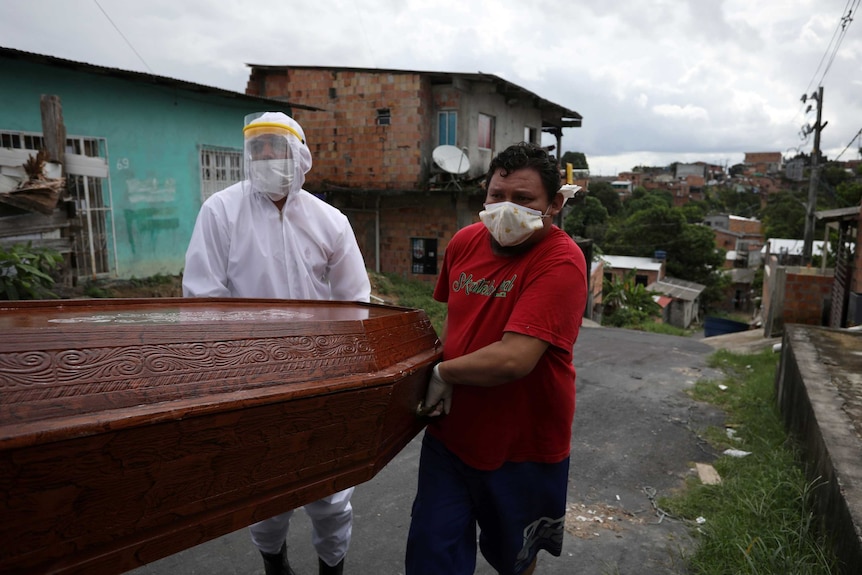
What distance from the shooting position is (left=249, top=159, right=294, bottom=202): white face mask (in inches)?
88.1

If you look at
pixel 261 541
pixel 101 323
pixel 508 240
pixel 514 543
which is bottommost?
pixel 261 541

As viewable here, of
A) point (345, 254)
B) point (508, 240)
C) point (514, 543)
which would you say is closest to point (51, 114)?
point (345, 254)

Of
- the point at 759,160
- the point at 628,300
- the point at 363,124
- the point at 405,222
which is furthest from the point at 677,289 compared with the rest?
the point at 759,160

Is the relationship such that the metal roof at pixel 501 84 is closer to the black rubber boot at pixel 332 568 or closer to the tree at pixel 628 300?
the tree at pixel 628 300

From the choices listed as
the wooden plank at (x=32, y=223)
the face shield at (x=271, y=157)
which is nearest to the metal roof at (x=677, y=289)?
the wooden plank at (x=32, y=223)

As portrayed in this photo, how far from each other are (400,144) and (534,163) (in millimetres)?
11992

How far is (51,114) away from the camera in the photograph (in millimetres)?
5172

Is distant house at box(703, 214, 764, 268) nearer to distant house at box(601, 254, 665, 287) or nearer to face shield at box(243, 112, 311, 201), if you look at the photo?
distant house at box(601, 254, 665, 287)

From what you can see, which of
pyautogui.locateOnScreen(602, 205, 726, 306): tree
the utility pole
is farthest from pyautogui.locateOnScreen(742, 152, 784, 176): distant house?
the utility pole

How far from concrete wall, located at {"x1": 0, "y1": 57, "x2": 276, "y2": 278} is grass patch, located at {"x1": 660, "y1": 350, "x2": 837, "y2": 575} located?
304 inches

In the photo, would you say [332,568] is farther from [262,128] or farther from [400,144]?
[400,144]

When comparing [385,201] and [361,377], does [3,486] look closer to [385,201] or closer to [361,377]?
[361,377]

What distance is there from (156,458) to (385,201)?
13558 millimetres

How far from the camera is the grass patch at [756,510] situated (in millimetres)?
2504
